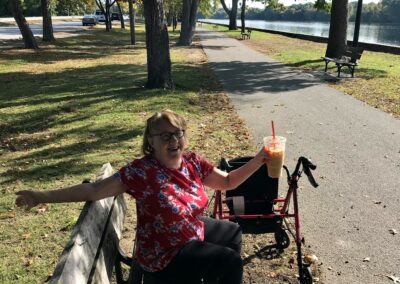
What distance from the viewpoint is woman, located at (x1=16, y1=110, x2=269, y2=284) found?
2.57m

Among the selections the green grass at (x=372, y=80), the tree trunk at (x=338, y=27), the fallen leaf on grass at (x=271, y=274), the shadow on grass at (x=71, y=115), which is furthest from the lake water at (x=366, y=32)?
the fallen leaf on grass at (x=271, y=274)

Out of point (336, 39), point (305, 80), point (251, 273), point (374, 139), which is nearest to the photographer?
point (251, 273)

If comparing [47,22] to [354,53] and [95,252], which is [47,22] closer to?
[354,53]

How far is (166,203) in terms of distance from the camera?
8.70 ft

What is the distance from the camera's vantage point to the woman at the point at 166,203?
8.44 feet

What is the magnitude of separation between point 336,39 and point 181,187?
17661 mm

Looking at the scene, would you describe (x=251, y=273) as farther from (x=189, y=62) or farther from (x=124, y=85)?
(x=189, y=62)

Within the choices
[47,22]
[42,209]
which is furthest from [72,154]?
[47,22]

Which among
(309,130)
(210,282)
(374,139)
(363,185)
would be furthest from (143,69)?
(210,282)

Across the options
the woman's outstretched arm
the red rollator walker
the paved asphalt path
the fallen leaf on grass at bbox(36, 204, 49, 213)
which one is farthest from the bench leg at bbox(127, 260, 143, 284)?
the fallen leaf on grass at bbox(36, 204, 49, 213)

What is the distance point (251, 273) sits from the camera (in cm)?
374

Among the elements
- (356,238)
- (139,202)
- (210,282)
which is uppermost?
(139,202)

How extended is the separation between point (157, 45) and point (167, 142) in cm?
922

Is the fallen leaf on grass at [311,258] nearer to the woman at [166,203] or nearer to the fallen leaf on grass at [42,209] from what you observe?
the woman at [166,203]
